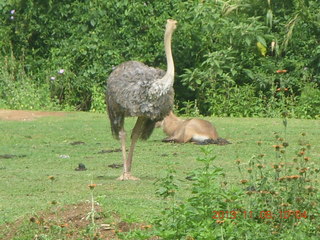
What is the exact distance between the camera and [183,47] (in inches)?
773

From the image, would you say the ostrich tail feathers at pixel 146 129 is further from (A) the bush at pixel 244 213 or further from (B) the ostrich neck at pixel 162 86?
(A) the bush at pixel 244 213

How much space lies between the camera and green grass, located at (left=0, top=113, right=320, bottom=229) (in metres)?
8.62

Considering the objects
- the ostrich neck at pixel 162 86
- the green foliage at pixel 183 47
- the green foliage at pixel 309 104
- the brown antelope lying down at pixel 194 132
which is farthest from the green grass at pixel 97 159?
the green foliage at pixel 183 47

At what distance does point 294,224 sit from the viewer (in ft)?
20.5

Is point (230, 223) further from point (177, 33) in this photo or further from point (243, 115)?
point (177, 33)

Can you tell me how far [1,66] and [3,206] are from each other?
39.4 ft

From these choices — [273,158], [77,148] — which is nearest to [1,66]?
[77,148]

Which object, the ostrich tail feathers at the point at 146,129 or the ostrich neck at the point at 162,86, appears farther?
the ostrich tail feathers at the point at 146,129

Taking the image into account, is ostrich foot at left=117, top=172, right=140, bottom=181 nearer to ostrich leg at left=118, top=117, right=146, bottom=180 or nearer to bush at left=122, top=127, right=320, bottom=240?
ostrich leg at left=118, top=117, right=146, bottom=180

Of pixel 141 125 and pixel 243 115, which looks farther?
pixel 243 115

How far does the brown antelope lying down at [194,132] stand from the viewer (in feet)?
46.4

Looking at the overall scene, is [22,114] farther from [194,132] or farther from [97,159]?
[97,159]

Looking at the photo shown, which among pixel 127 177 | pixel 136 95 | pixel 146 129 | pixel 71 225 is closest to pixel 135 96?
pixel 136 95
